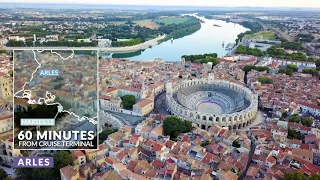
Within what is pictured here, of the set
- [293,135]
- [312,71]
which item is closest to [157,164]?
[293,135]

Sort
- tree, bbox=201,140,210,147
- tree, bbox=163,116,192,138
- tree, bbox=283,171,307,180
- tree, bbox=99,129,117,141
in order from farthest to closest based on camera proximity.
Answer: tree, bbox=163,116,192,138 < tree, bbox=99,129,117,141 < tree, bbox=201,140,210,147 < tree, bbox=283,171,307,180

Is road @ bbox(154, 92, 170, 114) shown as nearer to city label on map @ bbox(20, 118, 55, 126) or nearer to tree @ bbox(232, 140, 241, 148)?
tree @ bbox(232, 140, 241, 148)

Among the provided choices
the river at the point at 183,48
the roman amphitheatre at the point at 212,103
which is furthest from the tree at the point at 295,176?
the river at the point at 183,48

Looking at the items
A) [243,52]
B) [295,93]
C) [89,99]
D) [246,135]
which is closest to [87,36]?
[243,52]

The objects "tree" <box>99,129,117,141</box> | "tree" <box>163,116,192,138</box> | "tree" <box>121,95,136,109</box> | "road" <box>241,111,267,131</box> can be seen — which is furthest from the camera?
"tree" <box>121,95,136,109</box>

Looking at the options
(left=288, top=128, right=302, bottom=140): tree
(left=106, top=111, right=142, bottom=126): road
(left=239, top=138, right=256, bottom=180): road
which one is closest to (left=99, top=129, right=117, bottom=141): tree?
(left=106, top=111, right=142, bottom=126): road
